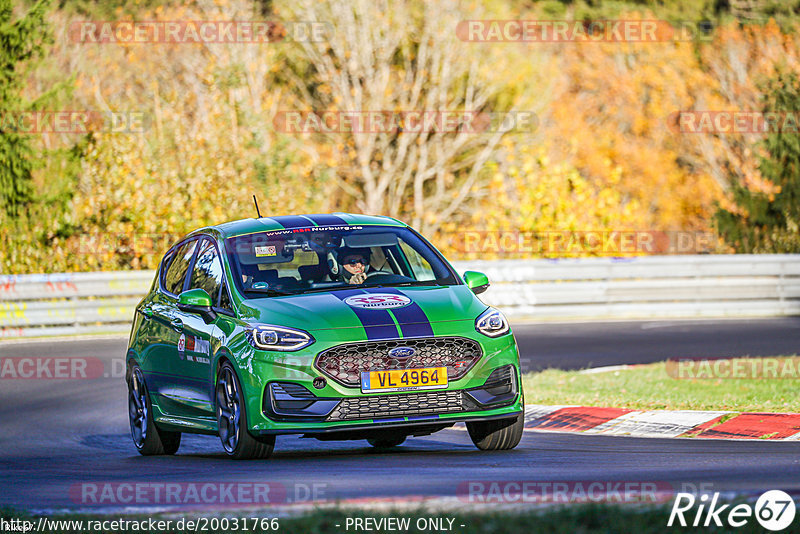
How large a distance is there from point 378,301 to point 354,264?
35.7 inches

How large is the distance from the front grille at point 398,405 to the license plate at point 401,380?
51mm

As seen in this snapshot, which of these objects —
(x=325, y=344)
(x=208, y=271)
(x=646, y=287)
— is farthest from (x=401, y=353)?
(x=646, y=287)

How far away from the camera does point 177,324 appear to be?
1028 centimetres

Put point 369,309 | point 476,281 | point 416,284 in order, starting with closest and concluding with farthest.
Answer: point 369,309 → point 416,284 → point 476,281

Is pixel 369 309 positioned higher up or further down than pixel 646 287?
higher up

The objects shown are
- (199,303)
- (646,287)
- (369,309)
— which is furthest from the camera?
(646,287)

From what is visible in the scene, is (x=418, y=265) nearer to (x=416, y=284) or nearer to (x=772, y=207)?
(x=416, y=284)

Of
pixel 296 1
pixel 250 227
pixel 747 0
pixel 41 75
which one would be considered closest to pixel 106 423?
pixel 250 227

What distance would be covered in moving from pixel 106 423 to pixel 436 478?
6.09 meters

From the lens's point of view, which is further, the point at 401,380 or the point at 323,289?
the point at 323,289

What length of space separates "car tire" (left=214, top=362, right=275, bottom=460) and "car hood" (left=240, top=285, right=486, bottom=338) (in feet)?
1.48

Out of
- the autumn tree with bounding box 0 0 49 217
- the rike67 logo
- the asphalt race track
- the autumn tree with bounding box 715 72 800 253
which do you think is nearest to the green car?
the asphalt race track

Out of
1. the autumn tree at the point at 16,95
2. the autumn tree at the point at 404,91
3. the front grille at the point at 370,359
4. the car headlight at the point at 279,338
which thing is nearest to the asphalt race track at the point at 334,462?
the front grille at the point at 370,359

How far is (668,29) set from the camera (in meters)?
52.4
